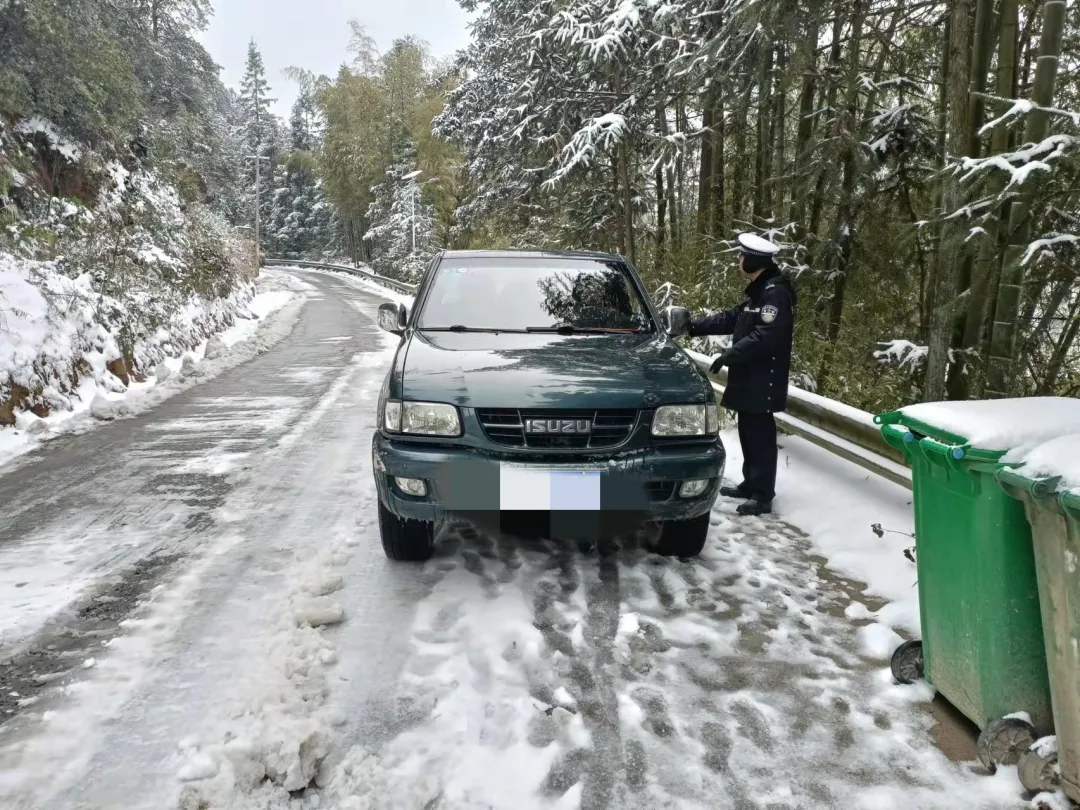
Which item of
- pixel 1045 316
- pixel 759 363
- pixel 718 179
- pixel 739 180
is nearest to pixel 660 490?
pixel 759 363

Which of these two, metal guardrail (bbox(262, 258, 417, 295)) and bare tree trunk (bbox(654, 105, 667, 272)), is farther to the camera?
metal guardrail (bbox(262, 258, 417, 295))

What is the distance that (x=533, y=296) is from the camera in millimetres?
4938

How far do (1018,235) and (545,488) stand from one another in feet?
12.5

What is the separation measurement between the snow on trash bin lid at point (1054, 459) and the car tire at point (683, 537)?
6.50ft

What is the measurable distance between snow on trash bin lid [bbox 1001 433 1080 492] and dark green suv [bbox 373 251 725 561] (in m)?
1.68

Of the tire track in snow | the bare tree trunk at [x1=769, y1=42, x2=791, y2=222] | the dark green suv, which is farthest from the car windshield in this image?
the bare tree trunk at [x1=769, y1=42, x2=791, y2=222]

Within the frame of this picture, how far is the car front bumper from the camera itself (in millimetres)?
3502

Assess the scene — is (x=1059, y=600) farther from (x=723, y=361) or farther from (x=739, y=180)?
(x=739, y=180)

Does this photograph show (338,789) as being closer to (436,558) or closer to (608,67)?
(436,558)

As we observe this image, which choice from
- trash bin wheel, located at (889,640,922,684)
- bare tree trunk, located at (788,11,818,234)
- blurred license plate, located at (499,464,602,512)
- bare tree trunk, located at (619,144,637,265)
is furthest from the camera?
bare tree trunk, located at (619,144,637,265)

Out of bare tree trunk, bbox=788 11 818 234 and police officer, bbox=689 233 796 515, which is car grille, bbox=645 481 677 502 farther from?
bare tree trunk, bbox=788 11 818 234

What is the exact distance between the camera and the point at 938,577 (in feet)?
8.33

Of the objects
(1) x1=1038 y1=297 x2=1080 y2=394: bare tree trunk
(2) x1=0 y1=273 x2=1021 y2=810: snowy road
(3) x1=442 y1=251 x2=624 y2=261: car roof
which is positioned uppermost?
(3) x1=442 y1=251 x2=624 y2=261: car roof

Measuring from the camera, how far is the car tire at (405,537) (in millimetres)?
3908
